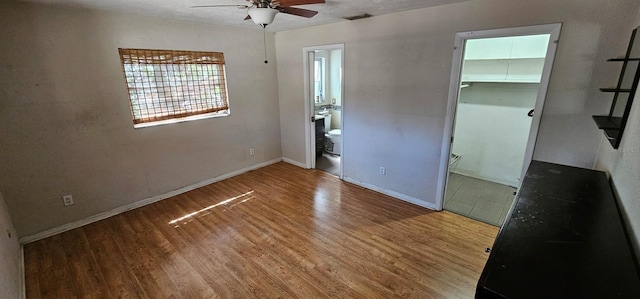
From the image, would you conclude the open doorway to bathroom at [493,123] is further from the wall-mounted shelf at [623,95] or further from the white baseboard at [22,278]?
the white baseboard at [22,278]

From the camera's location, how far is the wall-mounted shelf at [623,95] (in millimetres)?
1576

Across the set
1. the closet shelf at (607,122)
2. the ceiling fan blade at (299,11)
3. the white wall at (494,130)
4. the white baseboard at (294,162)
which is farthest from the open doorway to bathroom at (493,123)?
the white baseboard at (294,162)

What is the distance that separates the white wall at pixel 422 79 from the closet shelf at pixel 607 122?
19 cm

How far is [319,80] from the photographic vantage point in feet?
19.1

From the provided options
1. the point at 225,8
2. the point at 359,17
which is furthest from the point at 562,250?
the point at 225,8

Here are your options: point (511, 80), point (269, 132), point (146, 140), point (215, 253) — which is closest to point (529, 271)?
point (215, 253)

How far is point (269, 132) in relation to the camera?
4676 millimetres

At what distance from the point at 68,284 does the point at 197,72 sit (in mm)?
2587

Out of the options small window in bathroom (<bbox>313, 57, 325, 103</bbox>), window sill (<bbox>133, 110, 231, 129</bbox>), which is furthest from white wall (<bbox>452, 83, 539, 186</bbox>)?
window sill (<bbox>133, 110, 231, 129</bbox>)

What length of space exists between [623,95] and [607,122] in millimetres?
187

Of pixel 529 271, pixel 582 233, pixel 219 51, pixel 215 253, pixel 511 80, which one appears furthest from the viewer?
pixel 219 51

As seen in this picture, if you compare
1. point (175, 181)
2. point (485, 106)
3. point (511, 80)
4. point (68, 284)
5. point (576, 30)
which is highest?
point (576, 30)

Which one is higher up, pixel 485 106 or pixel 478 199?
pixel 485 106

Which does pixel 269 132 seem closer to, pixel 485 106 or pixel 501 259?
pixel 485 106
